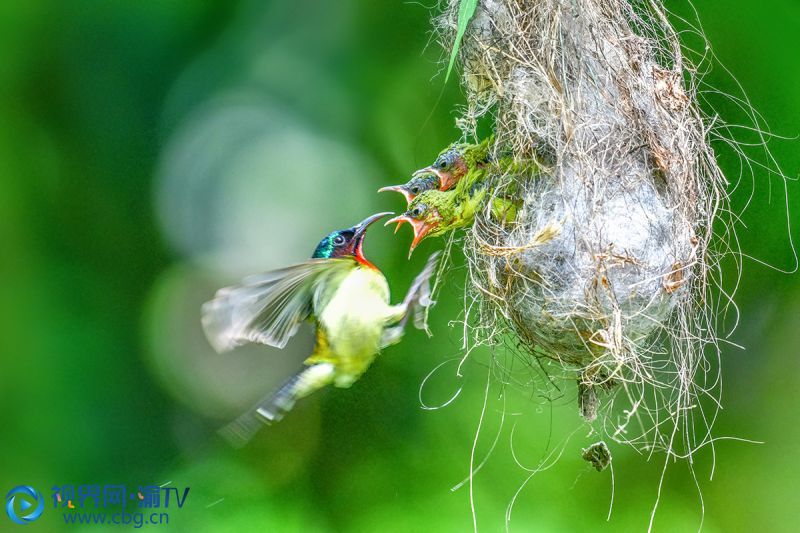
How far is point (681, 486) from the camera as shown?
2164mm

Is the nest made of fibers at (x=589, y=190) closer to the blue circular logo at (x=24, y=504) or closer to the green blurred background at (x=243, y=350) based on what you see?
the green blurred background at (x=243, y=350)

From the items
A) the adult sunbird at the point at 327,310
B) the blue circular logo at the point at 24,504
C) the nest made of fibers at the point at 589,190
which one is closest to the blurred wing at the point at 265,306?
the adult sunbird at the point at 327,310

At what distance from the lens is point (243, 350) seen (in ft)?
7.95

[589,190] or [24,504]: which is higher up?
[589,190]

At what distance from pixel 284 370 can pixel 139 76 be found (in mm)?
916

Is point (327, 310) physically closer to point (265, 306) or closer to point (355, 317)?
point (355, 317)

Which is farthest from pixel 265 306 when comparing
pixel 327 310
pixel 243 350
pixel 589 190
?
pixel 243 350

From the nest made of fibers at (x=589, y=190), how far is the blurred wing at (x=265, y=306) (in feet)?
0.93

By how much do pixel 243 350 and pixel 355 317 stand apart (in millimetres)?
970

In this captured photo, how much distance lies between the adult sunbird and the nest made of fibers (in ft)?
0.66

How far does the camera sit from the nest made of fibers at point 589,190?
1.25 metres

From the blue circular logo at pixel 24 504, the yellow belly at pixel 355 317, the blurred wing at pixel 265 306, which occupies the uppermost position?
the blurred wing at pixel 265 306

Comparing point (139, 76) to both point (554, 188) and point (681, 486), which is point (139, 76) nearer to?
point (554, 188)

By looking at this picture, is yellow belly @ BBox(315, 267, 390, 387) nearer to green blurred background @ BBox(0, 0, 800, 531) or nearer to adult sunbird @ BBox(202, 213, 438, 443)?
adult sunbird @ BBox(202, 213, 438, 443)
